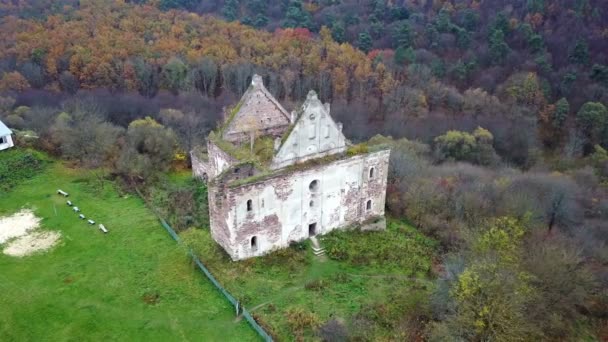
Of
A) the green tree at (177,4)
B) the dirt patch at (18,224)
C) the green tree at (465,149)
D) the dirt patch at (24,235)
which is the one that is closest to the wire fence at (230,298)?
the dirt patch at (24,235)

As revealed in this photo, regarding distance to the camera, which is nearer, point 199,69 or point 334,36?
point 199,69

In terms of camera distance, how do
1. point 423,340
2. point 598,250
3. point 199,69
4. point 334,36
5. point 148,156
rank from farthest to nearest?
point 334,36 → point 199,69 → point 148,156 → point 598,250 → point 423,340

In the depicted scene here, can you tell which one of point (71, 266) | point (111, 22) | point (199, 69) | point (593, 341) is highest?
point (111, 22)

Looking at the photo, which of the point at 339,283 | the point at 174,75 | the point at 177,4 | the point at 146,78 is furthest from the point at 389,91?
the point at 339,283

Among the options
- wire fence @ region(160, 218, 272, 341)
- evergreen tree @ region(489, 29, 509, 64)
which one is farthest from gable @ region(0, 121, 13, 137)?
evergreen tree @ region(489, 29, 509, 64)

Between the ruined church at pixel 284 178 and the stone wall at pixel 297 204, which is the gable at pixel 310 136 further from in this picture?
the stone wall at pixel 297 204

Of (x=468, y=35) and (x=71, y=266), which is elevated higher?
(x=468, y=35)

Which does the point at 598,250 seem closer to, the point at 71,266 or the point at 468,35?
the point at 71,266

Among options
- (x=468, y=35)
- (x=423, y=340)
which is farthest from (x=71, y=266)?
(x=468, y=35)
